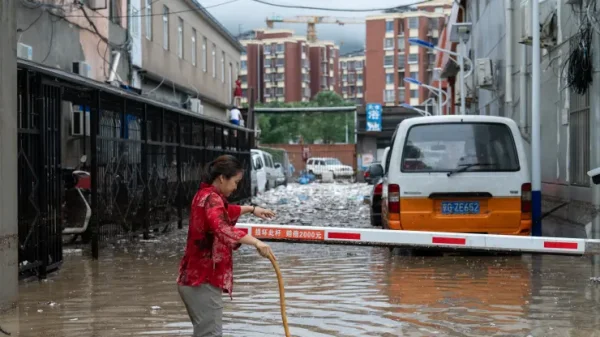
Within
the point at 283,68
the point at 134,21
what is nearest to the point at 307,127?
the point at 283,68

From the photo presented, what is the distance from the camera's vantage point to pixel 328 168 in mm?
59156

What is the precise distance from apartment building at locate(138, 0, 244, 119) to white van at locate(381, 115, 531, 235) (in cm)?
1544

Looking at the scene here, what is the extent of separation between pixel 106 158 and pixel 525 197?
6.08 metres

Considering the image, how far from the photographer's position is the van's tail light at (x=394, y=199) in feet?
34.8

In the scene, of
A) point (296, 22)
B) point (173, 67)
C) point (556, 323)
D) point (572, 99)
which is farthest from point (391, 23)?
point (556, 323)

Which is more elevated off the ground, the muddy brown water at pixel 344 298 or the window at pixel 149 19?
the window at pixel 149 19

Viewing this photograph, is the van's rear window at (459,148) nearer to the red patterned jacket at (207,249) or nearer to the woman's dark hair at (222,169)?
the woman's dark hair at (222,169)

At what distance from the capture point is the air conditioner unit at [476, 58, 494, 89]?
862 inches

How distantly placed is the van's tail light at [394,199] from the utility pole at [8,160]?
15.9ft

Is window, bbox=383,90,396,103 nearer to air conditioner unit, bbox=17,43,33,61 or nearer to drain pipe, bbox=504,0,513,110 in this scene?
drain pipe, bbox=504,0,513,110

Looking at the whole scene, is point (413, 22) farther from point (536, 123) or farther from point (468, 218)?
point (468, 218)

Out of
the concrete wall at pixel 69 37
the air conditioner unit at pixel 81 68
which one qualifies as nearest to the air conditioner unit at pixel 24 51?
the concrete wall at pixel 69 37

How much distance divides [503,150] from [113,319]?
563cm

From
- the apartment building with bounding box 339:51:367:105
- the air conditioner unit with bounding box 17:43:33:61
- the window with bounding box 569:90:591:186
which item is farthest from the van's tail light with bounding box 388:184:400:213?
the apartment building with bounding box 339:51:367:105
